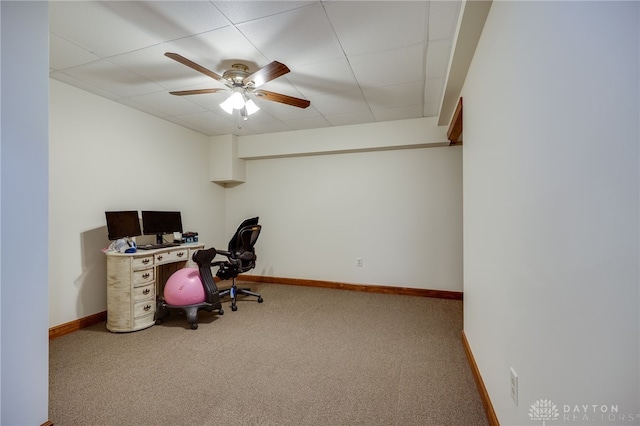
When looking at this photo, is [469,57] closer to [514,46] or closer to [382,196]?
[514,46]

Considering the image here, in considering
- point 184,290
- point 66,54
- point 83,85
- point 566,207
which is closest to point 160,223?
→ point 184,290

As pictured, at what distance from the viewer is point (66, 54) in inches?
90.5

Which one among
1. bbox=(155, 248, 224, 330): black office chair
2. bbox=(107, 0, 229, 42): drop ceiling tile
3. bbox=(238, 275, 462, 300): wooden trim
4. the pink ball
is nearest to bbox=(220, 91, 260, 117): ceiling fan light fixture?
bbox=(107, 0, 229, 42): drop ceiling tile

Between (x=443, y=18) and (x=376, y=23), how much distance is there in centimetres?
44

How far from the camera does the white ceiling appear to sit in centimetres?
182

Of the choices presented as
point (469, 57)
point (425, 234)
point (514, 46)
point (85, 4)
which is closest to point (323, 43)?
point (469, 57)

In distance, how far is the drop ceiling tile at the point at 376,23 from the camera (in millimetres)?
1783

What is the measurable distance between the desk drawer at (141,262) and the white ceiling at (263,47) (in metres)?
1.79

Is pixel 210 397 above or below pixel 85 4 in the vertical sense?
below

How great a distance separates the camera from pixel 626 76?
605 mm

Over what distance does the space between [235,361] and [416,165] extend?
338 centimetres

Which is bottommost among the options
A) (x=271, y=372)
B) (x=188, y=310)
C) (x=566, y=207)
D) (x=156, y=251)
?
(x=271, y=372)

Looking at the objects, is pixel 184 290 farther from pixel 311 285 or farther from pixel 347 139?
pixel 347 139

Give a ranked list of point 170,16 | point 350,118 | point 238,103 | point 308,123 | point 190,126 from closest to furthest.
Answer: point 170,16 < point 238,103 < point 350,118 < point 308,123 < point 190,126
